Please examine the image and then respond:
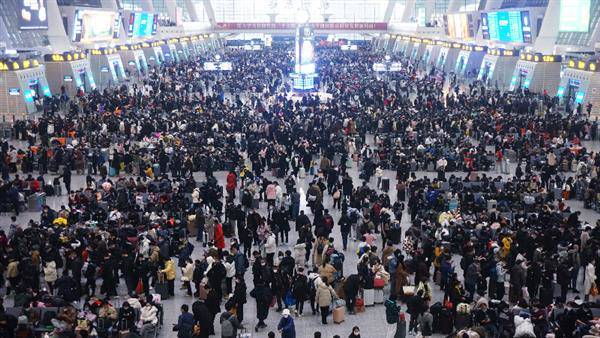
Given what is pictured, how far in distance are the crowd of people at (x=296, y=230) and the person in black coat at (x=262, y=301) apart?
0.10 ft

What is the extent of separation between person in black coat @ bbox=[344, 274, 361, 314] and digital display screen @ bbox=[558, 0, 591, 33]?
117 ft

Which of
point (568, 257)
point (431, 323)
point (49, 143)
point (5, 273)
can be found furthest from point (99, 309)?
point (49, 143)

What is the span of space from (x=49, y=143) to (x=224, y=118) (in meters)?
6.61

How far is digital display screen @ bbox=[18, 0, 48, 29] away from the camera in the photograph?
40.2 metres

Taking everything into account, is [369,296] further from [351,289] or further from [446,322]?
[446,322]

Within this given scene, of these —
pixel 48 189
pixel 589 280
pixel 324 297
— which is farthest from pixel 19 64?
pixel 589 280

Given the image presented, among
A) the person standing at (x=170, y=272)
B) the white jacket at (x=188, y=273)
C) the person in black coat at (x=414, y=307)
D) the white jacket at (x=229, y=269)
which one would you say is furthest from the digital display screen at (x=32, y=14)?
the person in black coat at (x=414, y=307)

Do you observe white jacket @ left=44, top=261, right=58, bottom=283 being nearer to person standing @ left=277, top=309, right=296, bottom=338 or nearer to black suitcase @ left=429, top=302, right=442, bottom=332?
person standing @ left=277, top=309, right=296, bottom=338

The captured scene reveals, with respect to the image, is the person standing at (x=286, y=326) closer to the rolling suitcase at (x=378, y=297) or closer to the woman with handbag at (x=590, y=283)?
the rolling suitcase at (x=378, y=297)

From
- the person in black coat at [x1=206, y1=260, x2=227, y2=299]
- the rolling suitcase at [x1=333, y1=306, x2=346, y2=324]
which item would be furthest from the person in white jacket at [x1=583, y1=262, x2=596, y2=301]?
the person in black coat at [x1=206, y1=260, x2=227, y2=299]

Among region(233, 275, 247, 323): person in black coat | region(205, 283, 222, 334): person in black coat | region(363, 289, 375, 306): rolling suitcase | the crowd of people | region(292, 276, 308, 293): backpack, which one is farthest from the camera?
region(363, 289, 375, 306): rolling suitcase

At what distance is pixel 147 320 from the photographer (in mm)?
12148

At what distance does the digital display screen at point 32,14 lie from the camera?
132 ft

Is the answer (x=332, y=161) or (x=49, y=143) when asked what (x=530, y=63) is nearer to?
(x=332, y=161)
